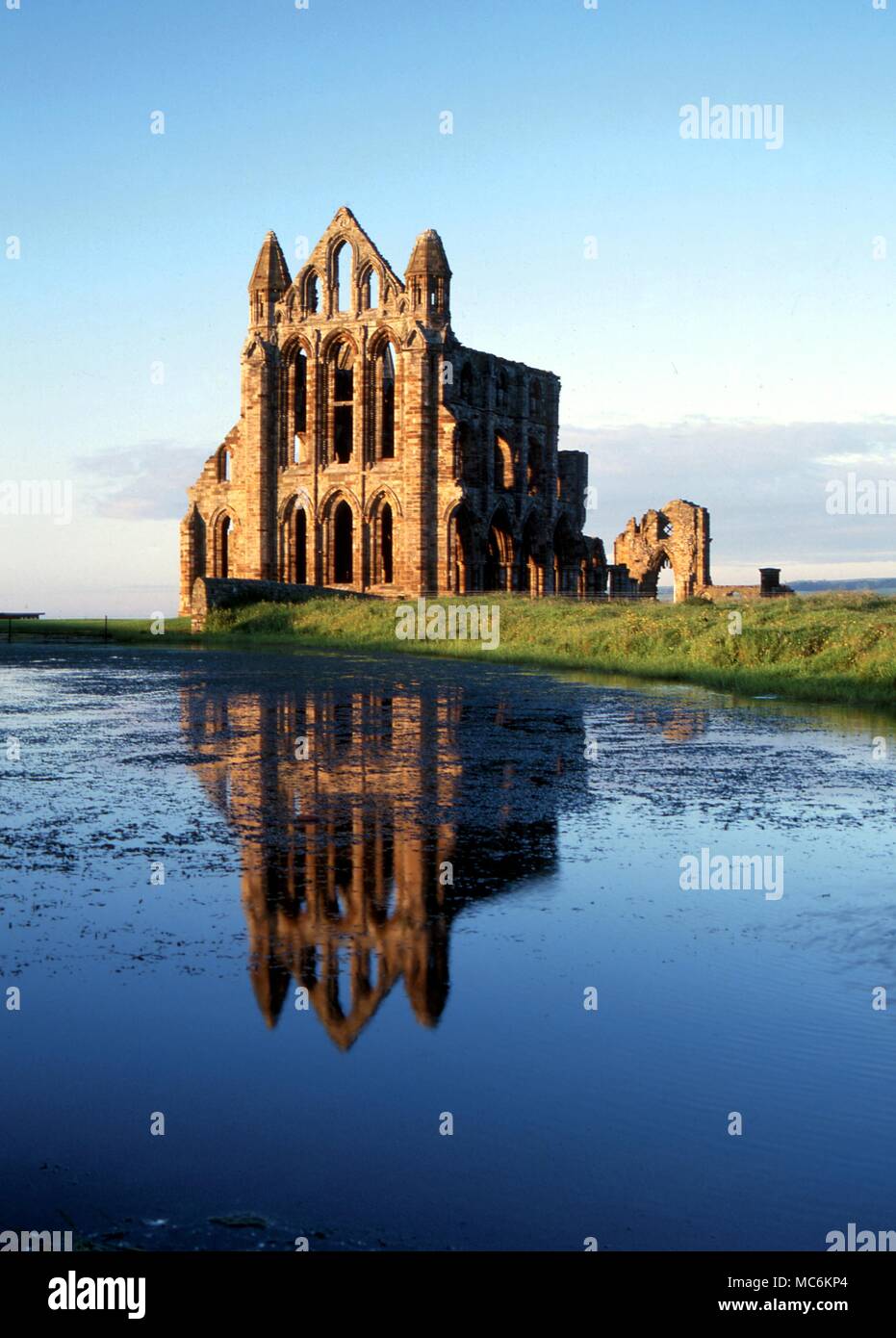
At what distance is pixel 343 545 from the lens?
6706 cm

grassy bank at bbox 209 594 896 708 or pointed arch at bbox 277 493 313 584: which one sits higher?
pointed arch at bbox 277 493 313 584

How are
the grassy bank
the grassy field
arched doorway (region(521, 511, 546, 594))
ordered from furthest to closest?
arched doorway (region(521, 511, 546, 594)), the grassy field, the grassy bank

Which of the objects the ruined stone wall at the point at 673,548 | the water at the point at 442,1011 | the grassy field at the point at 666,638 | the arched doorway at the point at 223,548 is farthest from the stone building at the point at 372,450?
the water at the point at 442,1011

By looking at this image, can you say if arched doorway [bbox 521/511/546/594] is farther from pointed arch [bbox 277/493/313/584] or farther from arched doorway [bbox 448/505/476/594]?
pointed arch [bbox 277/493/313/584]

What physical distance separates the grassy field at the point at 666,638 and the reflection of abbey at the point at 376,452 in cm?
1062

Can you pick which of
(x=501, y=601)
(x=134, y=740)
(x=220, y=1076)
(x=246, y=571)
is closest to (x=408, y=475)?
(x=246, y=571)

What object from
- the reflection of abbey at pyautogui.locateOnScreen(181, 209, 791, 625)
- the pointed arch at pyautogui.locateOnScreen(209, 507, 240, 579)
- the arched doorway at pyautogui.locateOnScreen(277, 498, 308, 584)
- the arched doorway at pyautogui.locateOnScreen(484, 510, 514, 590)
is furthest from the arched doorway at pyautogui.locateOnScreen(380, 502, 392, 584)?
the pointed arch at pyautogui.locateOnScreen(209, 507, 240, 579)

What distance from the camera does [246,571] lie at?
214ft

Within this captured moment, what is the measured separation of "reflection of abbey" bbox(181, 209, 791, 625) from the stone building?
82mm

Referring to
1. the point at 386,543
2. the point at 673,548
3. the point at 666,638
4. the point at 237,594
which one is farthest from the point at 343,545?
the point at 666,638

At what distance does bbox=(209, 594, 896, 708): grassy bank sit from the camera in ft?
83.0

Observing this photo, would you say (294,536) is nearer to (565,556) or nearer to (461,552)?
(461,552)

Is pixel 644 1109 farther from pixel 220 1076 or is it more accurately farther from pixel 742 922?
pixel 742 922
